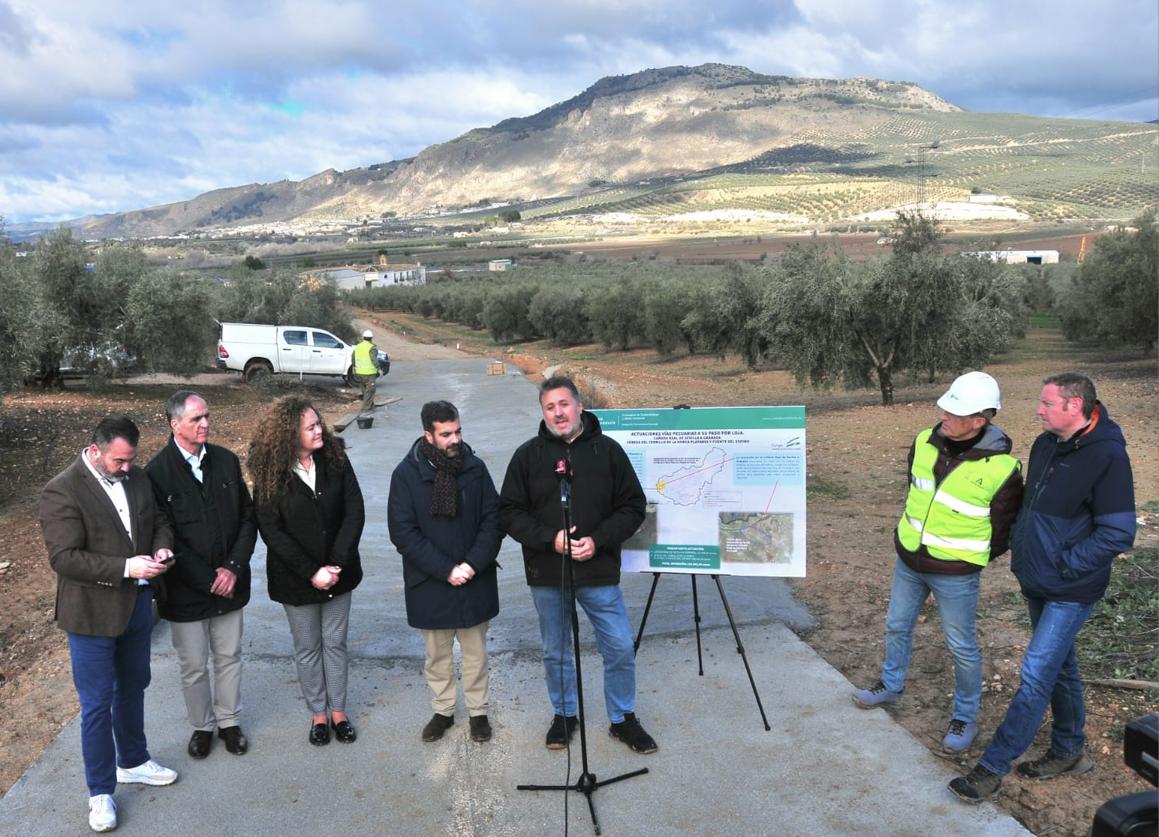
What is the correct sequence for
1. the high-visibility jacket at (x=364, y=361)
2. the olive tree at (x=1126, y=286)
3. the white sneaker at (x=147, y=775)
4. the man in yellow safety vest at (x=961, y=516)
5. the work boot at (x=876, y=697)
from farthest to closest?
the olive tree at (x=1126, y=286)
the high-visibility jacket at (x=364, y=361)
the work boot at (x=876, y=697)
the white sneaker at (x=147, y=775)
the man in yellow safety vest at (x=961, y=516)

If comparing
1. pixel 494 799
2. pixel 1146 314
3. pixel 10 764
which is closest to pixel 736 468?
pixel 494 799

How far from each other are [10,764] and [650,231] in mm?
164926

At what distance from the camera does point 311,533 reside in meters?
4.53

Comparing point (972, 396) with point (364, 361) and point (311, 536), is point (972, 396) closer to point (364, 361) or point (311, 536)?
point (311, 536)

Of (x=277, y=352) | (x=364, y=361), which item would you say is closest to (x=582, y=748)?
(x=364, y=361)

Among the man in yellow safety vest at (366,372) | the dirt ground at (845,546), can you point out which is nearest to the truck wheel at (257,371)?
the dirt ground at (845,546)

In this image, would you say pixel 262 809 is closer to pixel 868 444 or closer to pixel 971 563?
pixel 971 563

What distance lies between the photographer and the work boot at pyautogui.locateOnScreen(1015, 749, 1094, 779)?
412 centimetres

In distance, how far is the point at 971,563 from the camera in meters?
4.29

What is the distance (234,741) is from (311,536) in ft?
3.91

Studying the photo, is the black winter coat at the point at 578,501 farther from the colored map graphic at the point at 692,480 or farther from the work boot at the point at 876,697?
the work boot at the point at 876,697

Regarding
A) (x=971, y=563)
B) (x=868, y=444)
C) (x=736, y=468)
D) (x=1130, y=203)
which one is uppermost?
(x=1130, y=203)

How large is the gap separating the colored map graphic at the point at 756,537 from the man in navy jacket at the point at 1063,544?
4.26 ft

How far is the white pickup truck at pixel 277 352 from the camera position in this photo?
2478cm
